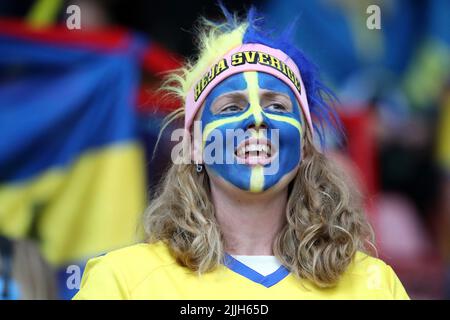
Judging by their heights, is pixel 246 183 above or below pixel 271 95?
below

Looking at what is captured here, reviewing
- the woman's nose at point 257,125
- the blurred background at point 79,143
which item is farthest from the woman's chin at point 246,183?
the blurred background at point 79,143

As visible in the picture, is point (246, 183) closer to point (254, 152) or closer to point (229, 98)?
point (254, 152)

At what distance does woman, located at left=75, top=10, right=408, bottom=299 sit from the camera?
262cm

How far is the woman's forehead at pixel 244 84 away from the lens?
2.78m

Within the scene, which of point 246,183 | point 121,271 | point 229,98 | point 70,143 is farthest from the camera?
point 70,143

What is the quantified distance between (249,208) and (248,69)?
1.32ft

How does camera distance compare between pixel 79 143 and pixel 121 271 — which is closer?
pixel 121 271

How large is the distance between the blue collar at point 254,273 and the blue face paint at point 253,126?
8.2 inches

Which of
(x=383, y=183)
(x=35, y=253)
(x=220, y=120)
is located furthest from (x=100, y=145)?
(x=383, y=183)

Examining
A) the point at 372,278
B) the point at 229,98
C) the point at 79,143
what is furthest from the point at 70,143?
the point at 372,278

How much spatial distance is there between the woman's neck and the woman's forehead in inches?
11.3

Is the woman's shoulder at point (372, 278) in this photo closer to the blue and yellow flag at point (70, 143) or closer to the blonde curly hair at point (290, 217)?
the blonde curly hair at point (290, 217)

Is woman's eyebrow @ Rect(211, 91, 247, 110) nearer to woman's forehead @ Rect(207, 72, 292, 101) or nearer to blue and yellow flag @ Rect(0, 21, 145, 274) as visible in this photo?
woman's forehead @ Rect(207, 72, 292, 101)

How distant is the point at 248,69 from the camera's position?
2797 mm
